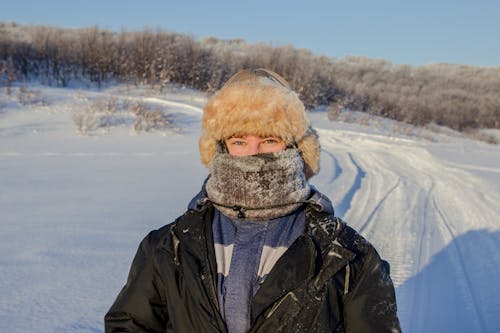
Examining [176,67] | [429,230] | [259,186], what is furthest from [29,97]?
[259,186]

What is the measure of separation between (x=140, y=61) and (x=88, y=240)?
1944 cm

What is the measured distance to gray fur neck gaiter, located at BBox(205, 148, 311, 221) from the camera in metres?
1.49

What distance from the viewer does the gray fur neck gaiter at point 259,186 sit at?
1488 millimetres

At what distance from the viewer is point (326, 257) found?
1.43 metres

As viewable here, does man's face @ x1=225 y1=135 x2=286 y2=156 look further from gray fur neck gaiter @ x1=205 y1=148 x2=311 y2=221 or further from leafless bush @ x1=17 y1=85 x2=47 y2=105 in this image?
leafless bush @ x1=17 y1=85 x2=47 y2=105

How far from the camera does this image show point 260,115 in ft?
5.39

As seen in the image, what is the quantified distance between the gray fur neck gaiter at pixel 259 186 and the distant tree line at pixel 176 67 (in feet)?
44.0

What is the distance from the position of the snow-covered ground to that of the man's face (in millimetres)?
1722

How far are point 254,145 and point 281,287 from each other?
19.2 inches

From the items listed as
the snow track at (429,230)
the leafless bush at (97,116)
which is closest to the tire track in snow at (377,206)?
the snow track at (429,230)

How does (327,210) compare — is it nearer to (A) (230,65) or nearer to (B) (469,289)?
(B) (469,289)

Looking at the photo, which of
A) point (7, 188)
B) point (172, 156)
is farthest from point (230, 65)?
point (7, 188)

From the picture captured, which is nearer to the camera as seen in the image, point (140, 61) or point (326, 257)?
point (326, 257)

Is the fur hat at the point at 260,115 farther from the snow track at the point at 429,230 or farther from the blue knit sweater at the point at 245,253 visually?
the snow track at the point at 429,230
